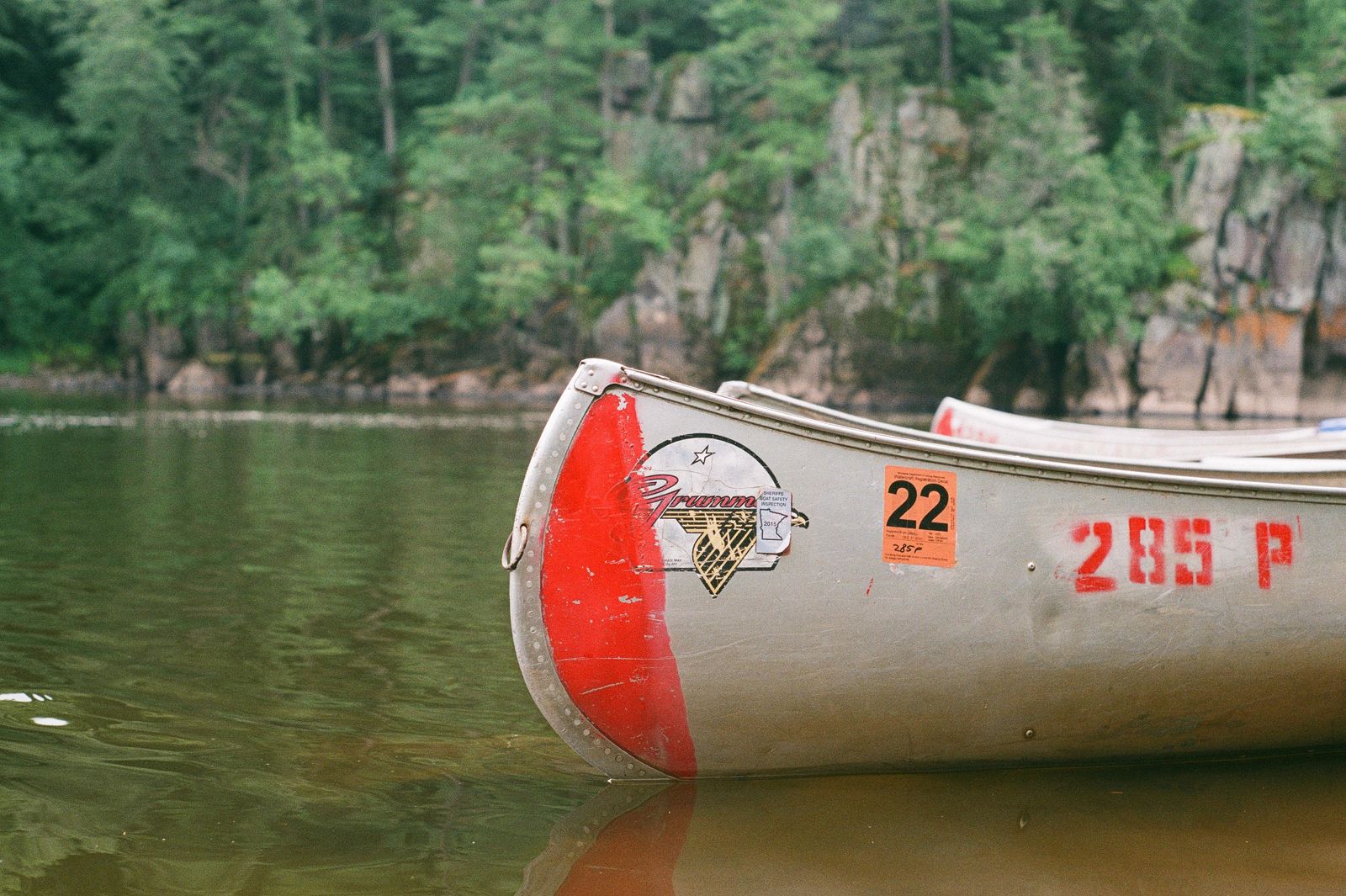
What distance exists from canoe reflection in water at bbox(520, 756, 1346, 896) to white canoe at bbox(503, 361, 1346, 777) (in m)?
0.15

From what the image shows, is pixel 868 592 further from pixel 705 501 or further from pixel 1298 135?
pixel 1298 135

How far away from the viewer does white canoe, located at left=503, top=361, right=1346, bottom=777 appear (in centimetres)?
397

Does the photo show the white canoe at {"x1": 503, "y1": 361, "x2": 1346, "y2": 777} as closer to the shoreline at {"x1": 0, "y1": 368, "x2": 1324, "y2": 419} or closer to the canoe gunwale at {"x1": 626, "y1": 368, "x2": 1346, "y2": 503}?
the canoe gunwale at {"x1": 626, "y1": 368, "x2": 1346, "y2": 503}

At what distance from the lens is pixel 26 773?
3.99 metres

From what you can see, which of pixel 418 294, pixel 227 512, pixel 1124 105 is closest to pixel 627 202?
pixel 418 294

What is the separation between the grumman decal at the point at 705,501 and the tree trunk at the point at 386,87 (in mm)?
43060

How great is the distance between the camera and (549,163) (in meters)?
40.6

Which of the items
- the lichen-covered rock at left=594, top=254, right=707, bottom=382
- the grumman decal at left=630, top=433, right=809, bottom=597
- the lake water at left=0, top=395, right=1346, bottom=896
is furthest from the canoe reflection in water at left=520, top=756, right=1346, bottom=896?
the lichen-covered rock at left=594, top=254, right=707, bottom=382

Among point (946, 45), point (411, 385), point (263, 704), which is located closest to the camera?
point (263, 704)

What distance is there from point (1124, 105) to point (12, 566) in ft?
120

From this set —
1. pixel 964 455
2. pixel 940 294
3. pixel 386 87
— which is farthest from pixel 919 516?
pixel 386 87

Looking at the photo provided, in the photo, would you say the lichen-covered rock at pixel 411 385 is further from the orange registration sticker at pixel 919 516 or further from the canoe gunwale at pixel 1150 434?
the orange registration sticker at pixel 919 516

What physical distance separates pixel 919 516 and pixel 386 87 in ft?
143

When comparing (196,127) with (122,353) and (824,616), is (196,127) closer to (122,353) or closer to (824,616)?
(122,353)
